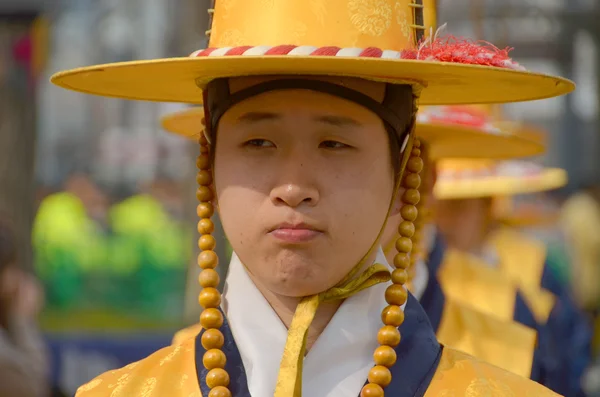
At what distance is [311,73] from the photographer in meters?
2.28

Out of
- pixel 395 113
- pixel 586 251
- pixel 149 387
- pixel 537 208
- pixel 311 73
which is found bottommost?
pixel 537 208

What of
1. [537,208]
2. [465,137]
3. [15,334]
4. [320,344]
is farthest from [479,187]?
[537,208]

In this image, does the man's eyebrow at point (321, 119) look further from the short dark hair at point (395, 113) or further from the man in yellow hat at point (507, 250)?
the man in yellow hat at point (507, 250)

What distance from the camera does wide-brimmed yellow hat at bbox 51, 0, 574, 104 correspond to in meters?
2.22

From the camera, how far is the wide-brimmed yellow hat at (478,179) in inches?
230

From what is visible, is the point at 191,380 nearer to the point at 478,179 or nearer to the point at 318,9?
the point at 318,9

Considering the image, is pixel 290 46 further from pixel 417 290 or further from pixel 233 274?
pixel 417 290

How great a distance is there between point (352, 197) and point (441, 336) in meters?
1.97

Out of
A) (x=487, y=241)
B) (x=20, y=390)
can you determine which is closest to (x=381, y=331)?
(x=20, y=390)

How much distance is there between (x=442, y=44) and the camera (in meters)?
2.36

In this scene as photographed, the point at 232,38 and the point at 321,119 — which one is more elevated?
the point at 232,38

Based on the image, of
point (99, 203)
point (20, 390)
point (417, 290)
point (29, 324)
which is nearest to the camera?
point (417, 290)

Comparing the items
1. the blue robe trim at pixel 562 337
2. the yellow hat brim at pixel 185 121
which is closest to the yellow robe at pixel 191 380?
the yellow hat brim at pixel 185 121

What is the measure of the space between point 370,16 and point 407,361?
0.71 m
